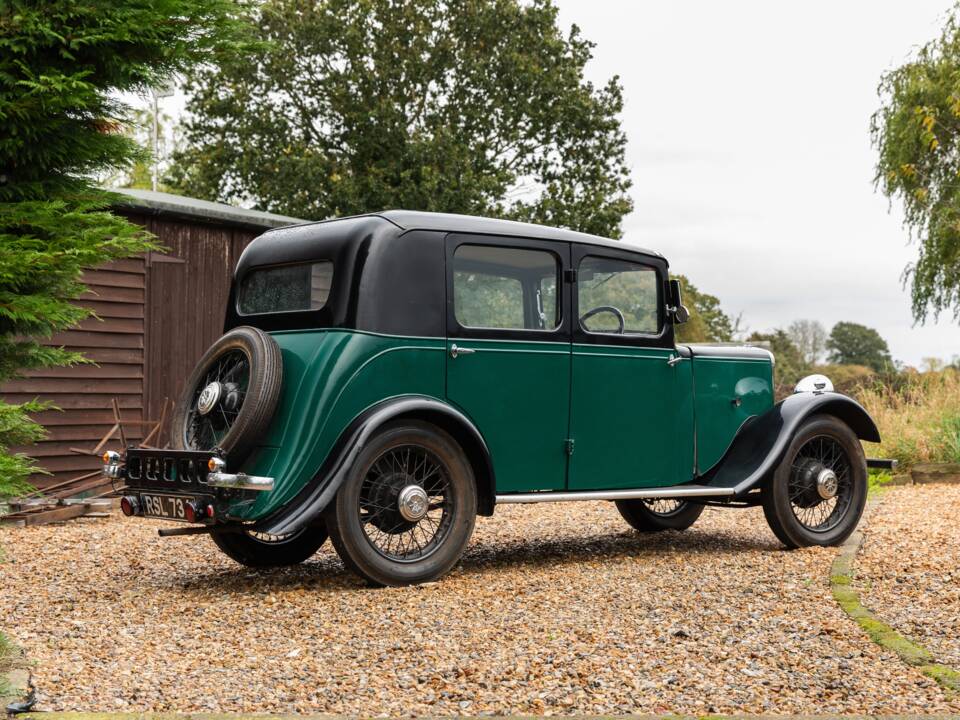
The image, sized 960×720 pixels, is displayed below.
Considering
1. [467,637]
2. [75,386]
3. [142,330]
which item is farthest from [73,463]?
[467,637]

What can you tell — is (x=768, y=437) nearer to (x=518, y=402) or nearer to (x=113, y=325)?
(x=518, y=402)

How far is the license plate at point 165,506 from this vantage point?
5.88m

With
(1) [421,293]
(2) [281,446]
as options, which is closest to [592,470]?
(1) [421,293]

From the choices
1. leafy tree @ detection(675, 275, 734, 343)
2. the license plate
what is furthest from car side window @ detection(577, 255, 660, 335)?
leafy tree @ detection(675, 275, 734, 343)

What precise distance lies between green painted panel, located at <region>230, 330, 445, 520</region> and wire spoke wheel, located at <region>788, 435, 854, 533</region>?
2899 mm

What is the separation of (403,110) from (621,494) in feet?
68.5

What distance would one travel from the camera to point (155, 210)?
1186 centimetres

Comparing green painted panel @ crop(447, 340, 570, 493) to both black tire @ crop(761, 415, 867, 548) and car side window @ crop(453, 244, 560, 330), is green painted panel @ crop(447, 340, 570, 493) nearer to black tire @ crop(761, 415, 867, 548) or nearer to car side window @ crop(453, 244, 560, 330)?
car side window @ crop(453, 244, 560, 330)

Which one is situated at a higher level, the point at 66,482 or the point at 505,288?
the point at 505,288

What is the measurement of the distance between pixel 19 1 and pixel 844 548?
6.00 metres

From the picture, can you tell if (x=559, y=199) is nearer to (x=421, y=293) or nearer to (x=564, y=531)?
(x=564, y=531)

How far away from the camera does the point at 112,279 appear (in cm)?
1162

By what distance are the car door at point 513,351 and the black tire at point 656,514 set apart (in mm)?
1792

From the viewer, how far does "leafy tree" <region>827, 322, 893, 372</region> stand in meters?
48.1
